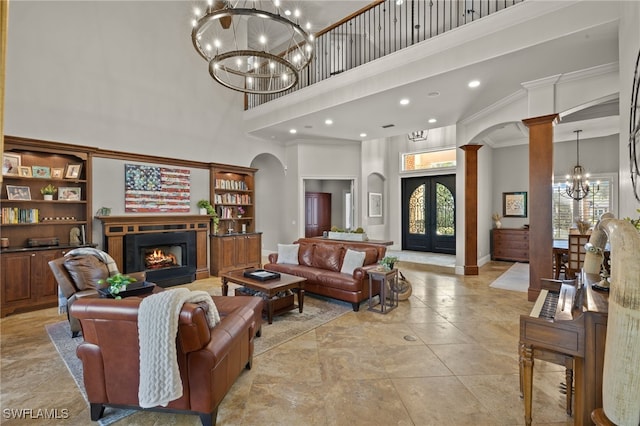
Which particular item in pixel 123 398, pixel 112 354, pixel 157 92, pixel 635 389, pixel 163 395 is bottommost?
pixel 123 398

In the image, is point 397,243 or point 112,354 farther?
point 397,243

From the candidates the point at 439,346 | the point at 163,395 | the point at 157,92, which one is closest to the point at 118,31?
the point at 157,92

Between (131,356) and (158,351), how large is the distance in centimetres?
33

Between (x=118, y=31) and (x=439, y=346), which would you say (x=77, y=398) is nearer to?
(x=439, y=346)

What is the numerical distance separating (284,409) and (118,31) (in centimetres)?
658

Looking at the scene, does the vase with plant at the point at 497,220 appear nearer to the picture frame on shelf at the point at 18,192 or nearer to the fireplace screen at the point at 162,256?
the fireplace screen at the point at 162,256

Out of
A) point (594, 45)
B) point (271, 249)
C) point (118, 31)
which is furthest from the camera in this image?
point (271, 249)

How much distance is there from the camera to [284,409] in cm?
228

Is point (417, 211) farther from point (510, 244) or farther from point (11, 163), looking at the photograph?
point (11, 163)

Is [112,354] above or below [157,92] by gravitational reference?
below

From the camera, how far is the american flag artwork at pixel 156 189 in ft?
18.7

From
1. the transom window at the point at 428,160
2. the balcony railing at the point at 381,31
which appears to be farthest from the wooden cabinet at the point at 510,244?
the balcony railing at the point at 381,31

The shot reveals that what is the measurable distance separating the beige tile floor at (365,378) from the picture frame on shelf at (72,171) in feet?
7.07

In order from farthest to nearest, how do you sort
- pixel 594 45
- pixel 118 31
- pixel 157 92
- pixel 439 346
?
1. pixel 157 92
2. pixel 118 31
3. pixel 594 45
4. pixel 439 346
